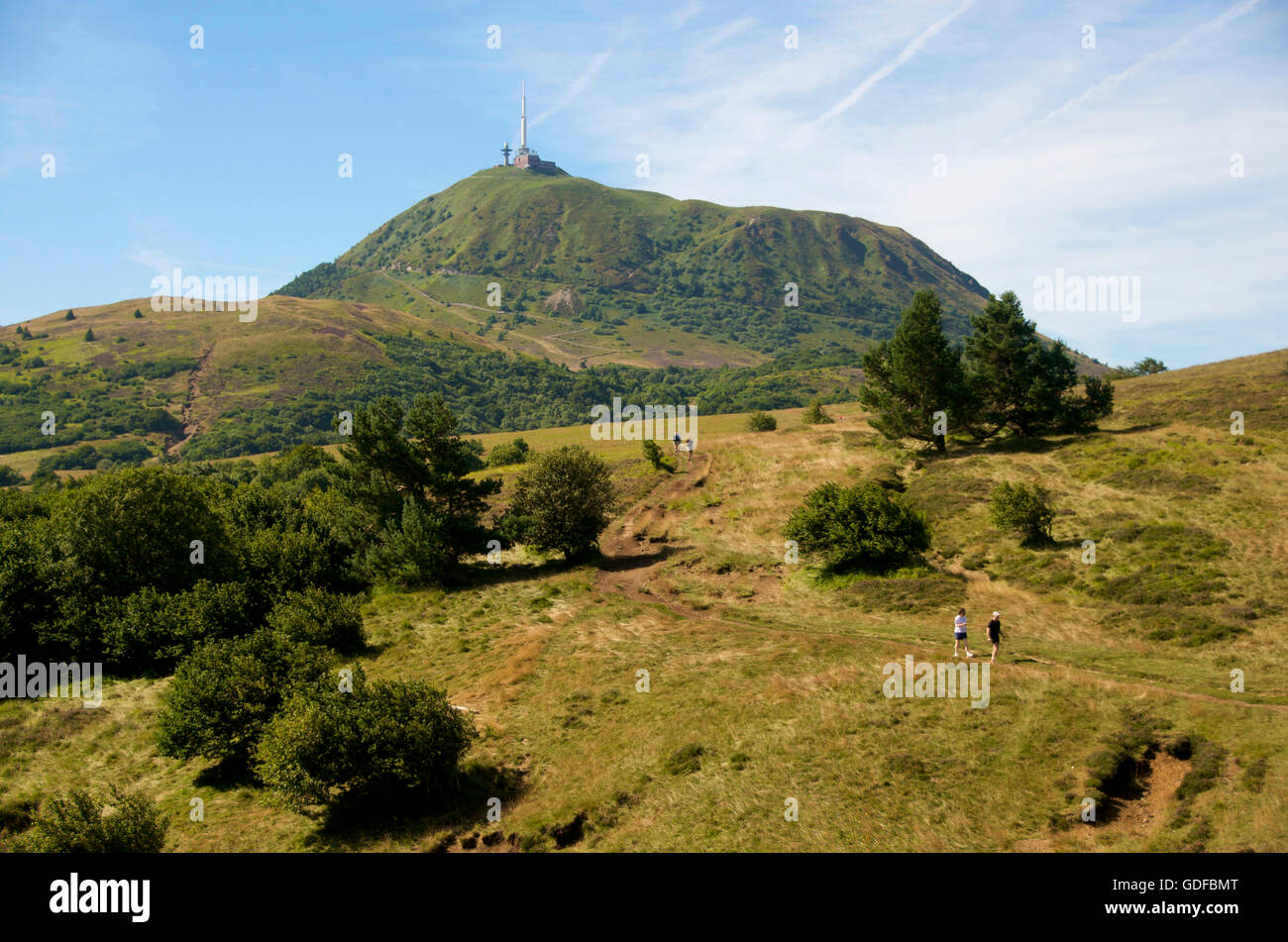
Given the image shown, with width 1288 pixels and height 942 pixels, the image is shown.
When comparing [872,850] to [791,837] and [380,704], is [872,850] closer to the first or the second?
[791,837]

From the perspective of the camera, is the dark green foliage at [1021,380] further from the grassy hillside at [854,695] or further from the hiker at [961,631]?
the hiker at [961,631]

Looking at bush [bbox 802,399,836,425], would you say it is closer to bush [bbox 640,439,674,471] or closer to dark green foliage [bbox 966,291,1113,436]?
bush [bbox 640,439,674,471]

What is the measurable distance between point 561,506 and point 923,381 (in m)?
32.5

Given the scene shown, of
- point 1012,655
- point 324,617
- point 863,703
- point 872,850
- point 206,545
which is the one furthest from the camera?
point 206,545

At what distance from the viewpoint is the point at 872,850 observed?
1773cm

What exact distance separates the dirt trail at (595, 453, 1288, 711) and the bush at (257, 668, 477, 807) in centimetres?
1707

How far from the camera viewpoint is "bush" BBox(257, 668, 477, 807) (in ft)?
70.4

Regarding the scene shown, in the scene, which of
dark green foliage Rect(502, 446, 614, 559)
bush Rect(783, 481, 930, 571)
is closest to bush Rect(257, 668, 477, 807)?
bush Rect(783, 481, 930, 571)

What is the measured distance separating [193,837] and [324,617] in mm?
16331

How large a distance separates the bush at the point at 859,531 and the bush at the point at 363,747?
25672 mm

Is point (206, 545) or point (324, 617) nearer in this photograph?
point (324, 617)
